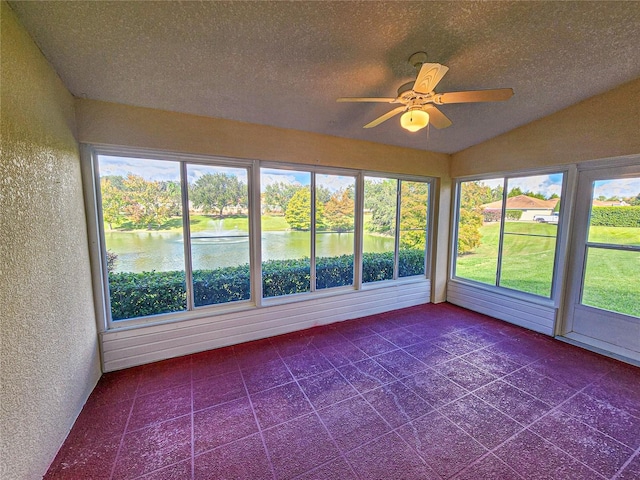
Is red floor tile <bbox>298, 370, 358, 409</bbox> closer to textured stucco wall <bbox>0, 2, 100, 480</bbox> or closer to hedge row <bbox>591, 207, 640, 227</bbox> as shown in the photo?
textured stucco wall <bbox>0, 2, 100, 480</bbox>

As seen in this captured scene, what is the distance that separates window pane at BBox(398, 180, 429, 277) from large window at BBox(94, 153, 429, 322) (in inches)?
1.9

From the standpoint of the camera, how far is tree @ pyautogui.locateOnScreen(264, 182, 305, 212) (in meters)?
3.43

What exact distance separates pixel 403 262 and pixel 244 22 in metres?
3.89

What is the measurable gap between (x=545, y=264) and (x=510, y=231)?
0.62m

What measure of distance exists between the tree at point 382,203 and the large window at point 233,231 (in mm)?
16

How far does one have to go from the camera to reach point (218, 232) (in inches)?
126

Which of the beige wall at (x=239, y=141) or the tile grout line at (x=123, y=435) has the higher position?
the beige wall at (x=239, y=141)

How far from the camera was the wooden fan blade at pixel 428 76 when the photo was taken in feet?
5.40

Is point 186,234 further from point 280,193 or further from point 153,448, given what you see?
point 153,448

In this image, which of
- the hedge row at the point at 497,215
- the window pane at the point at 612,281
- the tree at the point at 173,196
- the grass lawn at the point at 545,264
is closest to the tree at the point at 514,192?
the hedge row at the point at 497,215

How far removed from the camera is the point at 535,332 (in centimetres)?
365

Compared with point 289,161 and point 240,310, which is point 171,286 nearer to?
point 240,310

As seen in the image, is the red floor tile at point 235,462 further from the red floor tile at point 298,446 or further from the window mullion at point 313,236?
the window mullion at point 313,236

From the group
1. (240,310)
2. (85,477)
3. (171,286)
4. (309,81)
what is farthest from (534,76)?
(85,477)
